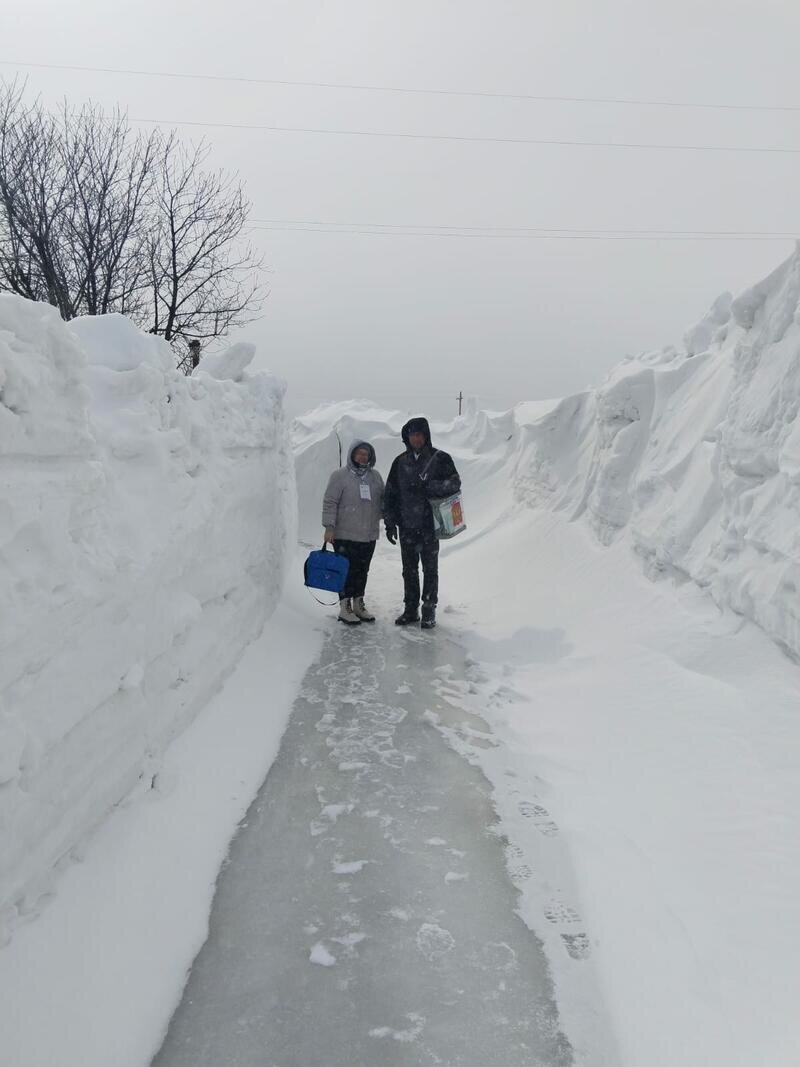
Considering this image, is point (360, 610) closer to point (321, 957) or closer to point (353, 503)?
point (353, 503)

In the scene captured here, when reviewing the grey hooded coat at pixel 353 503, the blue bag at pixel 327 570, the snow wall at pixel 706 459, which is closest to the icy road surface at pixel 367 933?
the snow wall at pixel 706 459

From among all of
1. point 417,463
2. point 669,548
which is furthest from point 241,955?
point 417,463

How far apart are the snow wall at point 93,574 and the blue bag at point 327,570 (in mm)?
1711

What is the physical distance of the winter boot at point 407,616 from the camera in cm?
666

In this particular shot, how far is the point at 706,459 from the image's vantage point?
5.96m

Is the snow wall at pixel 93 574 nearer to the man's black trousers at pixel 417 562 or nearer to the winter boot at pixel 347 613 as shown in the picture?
the winter boot at pixel 347 613

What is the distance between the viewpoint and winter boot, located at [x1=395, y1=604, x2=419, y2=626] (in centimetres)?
666

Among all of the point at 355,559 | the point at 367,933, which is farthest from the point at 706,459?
the point at 367,933

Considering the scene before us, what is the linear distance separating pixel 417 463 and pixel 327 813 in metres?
3.90

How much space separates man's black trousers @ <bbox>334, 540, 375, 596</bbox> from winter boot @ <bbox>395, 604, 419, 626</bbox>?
49 cm

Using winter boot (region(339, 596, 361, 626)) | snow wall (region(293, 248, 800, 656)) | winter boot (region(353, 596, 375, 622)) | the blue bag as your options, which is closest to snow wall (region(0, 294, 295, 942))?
the blue bag

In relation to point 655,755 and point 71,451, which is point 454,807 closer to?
point 655,755

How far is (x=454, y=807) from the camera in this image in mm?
3336

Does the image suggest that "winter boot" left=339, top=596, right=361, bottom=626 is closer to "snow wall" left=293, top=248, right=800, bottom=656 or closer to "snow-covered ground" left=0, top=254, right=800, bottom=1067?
"snow-covered ground" left=0, top=254, right=800, bottom=1067
